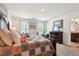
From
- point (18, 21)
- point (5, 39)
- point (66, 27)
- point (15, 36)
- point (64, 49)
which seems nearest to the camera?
point (5, 39)

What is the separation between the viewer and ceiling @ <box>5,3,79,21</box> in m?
2.16

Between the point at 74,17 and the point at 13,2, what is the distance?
4.21ft

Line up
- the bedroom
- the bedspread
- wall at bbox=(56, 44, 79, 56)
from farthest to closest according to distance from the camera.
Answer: wall at bbox=(56, 44, 79, 56), the bedroom, the bedspread

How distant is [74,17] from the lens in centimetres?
233

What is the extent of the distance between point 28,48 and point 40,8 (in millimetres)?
854

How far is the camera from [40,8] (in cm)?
227

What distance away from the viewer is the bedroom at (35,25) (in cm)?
214

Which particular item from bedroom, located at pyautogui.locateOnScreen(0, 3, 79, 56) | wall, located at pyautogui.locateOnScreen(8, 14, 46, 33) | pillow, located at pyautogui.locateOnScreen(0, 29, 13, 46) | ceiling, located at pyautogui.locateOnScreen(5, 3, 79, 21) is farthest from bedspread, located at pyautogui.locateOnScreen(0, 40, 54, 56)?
ceiling, located at pyautogui.locateOnScreen(5, 3, 79, 21)

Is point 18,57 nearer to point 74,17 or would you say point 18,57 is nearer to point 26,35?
point 26,35

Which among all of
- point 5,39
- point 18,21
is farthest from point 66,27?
point 5,39

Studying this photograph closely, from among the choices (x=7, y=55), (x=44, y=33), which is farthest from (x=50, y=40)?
(x=7, y=55)

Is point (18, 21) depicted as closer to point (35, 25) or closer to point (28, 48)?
point (35, 25)

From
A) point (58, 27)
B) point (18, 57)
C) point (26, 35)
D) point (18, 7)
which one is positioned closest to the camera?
point (18, 57)

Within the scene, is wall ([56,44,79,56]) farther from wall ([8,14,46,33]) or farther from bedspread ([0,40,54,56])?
wall ([8,14,46,33])
